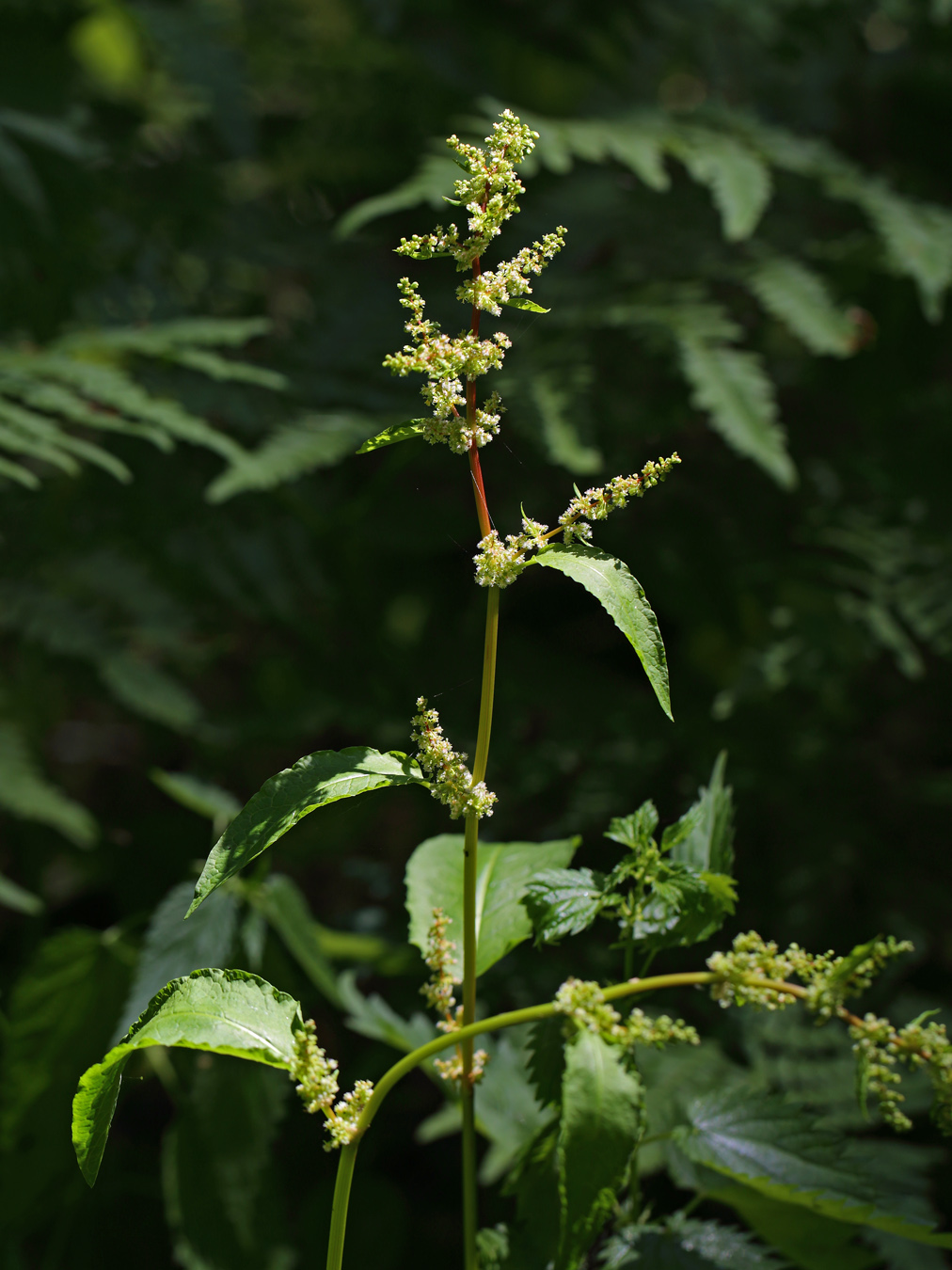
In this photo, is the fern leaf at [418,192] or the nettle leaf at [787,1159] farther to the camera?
the fern leaf at [418,192]

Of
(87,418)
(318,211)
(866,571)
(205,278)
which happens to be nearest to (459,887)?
(87,418)

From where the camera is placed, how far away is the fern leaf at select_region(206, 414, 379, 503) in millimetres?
1284

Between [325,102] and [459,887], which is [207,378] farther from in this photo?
[459,887]

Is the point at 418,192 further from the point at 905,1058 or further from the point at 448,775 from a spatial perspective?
the point at 905,1058

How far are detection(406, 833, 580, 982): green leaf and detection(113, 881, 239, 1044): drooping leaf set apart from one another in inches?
11.0

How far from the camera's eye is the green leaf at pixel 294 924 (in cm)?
97

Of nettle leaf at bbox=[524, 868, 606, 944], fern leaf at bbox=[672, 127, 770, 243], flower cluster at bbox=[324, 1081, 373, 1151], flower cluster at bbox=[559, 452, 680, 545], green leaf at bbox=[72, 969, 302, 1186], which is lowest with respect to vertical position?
flower cluster at bbox=[324, 1081, 373, 1151]

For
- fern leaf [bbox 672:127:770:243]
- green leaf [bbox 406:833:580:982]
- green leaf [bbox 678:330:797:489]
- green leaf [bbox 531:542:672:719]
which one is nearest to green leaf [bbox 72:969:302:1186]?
green leaf [bbox 406:833:580:982]

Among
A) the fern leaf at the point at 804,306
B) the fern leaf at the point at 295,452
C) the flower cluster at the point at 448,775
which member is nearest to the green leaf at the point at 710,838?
the flower cluster at the point at 448,775

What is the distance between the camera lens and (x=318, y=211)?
203 cm

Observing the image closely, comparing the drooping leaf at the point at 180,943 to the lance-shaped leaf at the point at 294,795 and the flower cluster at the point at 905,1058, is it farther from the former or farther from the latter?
the flower cluster at the point at 905,1058

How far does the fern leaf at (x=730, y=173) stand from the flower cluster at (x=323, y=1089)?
46.1 inches

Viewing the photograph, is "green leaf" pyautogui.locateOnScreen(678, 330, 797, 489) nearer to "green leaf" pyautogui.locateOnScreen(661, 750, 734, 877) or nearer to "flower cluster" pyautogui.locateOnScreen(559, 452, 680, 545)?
"green leaf" pyautogui.locateOnScreen(661, 750, 734, 877)

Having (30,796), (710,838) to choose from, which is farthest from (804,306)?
(30,796)
